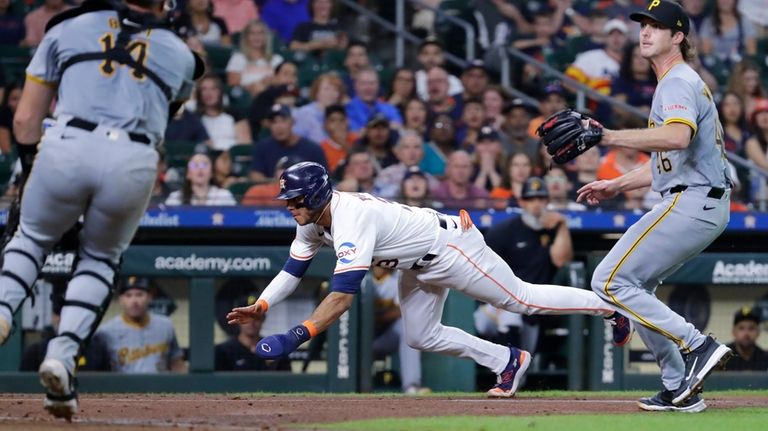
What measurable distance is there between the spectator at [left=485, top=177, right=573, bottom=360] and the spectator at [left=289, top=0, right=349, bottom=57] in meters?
3.61

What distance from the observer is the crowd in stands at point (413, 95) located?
10.9 metres

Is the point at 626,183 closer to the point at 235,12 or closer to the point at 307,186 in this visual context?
the point at 307,186

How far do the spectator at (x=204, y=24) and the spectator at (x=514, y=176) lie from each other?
3242 mm

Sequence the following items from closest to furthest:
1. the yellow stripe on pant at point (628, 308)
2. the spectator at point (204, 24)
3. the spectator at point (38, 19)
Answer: the yellow stripe on pant at point (628, 308) → the spectator at point (38, 19) → the spectator at point (204, 24)

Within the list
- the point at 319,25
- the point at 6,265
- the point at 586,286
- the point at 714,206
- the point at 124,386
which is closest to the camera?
the point at 6,265

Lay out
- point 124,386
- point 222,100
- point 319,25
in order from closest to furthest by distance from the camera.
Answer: point 124,386
point 222,100
point 319,25

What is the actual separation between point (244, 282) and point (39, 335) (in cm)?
152

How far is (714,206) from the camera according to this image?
6367mm

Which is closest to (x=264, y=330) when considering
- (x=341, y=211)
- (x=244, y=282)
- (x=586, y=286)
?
(x=244, y=282)

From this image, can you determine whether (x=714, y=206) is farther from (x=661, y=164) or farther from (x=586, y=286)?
(x=586, y=286)

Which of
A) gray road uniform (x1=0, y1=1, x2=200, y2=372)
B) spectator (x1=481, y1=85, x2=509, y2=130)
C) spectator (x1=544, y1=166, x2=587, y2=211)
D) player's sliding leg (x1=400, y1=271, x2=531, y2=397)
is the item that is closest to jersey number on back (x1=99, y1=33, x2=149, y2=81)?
gray road uniform (x1=0, y1=1, x2=200, y2=372)

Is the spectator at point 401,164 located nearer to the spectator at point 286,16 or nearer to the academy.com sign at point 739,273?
the spectator at point 286,16

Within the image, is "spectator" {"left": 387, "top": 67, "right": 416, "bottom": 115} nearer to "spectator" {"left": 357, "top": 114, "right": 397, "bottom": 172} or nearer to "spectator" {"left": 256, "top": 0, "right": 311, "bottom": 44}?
→ "spectator" {"left": 357, "top": 114, "right": 397, "bottom": 172}

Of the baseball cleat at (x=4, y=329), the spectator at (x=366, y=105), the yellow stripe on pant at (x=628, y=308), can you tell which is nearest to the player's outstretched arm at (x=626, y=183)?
the yellow stripe on pant at (x=628, y=308)
